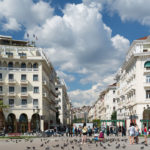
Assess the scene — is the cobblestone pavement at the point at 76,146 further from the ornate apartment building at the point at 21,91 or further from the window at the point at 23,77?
the window at the point at 23,77

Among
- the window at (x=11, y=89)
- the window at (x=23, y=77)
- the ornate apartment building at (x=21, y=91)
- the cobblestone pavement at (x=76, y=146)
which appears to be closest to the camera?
the cobblestone pavement at (x=76, y=146)

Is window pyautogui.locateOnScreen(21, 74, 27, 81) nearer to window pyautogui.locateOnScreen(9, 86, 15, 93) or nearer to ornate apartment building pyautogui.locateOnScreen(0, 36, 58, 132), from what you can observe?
ornate apartment building pyautogui.locateOnScreen(0, 36, 58, 132)

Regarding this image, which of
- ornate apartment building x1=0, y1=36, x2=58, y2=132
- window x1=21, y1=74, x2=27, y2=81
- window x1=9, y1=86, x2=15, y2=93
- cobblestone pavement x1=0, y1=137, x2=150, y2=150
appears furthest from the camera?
window x1=21, y1=74, x2=27, y2=81

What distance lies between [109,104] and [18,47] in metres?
53.1

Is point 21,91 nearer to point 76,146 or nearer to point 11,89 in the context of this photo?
point 11,89

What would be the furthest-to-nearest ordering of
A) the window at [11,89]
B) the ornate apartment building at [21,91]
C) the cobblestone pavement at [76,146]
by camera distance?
the window at [11,89]
the ornate apartment building at [21,91]
the cobblestone pavement at [76,146]

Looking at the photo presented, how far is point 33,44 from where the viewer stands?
74938mm

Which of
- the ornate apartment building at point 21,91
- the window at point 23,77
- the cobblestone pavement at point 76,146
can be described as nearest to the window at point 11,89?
the ornate apartment building at point 21,91

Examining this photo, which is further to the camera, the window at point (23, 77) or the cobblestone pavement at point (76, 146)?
the window at point (23, 77)

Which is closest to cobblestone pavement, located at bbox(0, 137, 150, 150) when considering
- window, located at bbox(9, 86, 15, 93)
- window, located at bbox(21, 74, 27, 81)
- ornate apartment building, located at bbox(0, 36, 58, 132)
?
ornate apartment building, located at bbox(0, 36, 58, 132)

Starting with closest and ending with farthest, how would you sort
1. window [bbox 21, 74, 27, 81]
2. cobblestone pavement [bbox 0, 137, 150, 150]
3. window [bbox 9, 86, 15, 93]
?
cobblestone pavement [bbox 0, 137, 150, 150], window [bbox 9, 86, 15, 93], window [bbox 21, 74, 27, 81]

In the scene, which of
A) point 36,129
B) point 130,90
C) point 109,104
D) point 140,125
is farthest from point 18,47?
point 109,104

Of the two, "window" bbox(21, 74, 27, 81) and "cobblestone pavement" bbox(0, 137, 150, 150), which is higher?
"window" bbox(21, 74, 27, 81)

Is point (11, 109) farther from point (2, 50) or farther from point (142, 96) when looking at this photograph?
point (142, 96)
